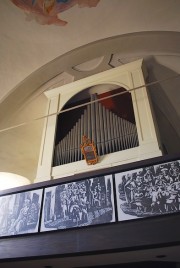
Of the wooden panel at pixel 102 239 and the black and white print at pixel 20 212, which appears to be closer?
the wooden panel at pixel 102 239

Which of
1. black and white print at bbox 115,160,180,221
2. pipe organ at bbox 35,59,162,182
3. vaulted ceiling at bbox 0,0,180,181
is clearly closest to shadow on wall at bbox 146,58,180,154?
vaulted ceiling at bbox 0,0,180,181

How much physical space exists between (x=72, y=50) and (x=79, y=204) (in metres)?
4.04

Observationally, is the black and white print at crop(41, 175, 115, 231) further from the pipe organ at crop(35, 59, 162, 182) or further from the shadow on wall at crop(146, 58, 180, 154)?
the shadow on wall at crop(146, 58, 180, 154)

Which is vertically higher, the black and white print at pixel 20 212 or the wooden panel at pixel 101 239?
the black and white print at pixel 20 212

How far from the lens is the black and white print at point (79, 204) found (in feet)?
9.52

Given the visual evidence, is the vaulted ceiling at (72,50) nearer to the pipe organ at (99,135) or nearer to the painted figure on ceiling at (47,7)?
the painted figure on ceiling at (47,7)

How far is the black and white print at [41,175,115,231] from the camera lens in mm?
2900

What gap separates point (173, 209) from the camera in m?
2.59

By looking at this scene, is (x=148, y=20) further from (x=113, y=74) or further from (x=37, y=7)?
(x=37, y=7)

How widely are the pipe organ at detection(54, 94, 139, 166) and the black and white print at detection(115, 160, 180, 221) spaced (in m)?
1.03

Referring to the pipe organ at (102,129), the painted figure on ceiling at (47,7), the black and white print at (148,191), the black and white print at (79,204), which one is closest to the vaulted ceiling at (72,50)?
the painted figure on ceiling at (47,7)

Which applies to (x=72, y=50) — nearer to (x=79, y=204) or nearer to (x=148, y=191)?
(x=79, y=204)

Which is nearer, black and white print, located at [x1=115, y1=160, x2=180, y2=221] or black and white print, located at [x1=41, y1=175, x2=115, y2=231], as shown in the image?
black and white print, located at [x1=115, y1=160, x2=180, y2=221]

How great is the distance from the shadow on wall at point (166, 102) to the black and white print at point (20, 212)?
130 inches
